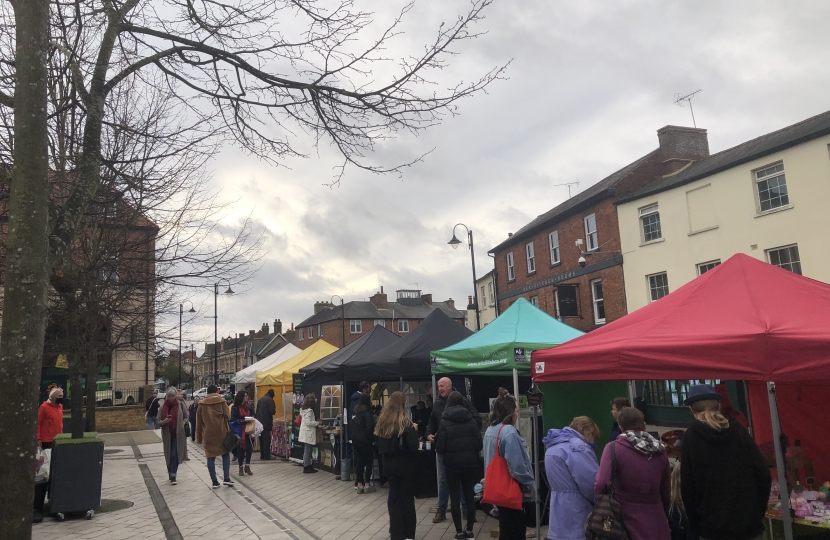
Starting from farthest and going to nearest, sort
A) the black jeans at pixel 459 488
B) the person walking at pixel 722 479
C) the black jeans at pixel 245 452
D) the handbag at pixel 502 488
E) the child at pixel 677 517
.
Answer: the black jeans at pixel 245 452
the black jeans at pixel 459 488
the handbag at pixel 502 488
the child at pixel 677 517
the person walking at pixel 722 479

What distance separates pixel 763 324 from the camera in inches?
188

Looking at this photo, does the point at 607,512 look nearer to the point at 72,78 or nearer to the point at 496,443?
the point at 496,443

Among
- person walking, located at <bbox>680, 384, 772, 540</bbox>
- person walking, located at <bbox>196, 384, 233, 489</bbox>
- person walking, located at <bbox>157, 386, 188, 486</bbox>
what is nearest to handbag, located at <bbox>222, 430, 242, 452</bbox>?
person walking, located at <bbox>196, 384, 233, 489</bbox>

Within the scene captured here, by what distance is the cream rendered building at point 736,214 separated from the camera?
1714cm

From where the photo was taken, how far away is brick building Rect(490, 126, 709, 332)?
24531mm

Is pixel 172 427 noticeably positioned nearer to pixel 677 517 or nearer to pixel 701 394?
pixel 677 517

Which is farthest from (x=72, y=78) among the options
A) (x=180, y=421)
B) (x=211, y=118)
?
(x=180, y=421)

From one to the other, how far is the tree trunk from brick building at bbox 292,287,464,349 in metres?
57.0

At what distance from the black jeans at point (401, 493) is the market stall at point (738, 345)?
1848 mm

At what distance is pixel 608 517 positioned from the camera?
4344 mm

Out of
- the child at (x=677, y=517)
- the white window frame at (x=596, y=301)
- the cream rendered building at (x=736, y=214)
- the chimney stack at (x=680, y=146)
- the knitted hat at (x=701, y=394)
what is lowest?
the child at (x=677, y=517)

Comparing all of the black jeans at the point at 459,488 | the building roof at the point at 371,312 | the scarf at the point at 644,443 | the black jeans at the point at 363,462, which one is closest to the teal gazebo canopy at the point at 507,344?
the black jeans at the point at 459,488

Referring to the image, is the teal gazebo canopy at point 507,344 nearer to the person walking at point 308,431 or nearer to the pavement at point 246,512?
the pavement at point 246,512

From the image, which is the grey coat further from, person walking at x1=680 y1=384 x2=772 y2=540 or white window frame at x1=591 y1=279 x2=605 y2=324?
white window frame at x1=591 y1=279 x2=605 y2=324
